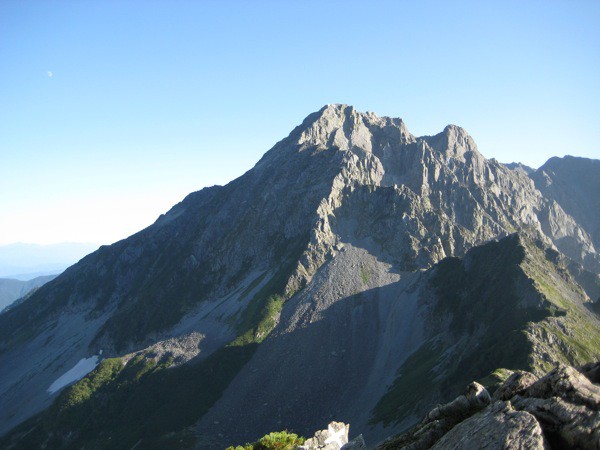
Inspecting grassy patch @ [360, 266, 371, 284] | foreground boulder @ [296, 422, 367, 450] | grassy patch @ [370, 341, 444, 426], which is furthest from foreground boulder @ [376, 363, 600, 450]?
grassy patch @ [360, 266, 371, 284]

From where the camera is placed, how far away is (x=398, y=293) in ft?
482

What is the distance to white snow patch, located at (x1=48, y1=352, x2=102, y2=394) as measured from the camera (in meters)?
165

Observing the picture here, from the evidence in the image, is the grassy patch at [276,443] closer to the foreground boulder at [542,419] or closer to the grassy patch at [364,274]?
the foreground boulder at [542,419]

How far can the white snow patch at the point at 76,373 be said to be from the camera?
164700 millimetres

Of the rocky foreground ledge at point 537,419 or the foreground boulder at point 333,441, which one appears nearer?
the rocky foreground ledge at point 537,419

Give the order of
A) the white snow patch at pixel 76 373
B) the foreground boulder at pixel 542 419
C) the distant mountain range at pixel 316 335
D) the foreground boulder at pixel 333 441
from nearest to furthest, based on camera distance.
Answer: the foreground boulder at pixel 542 419 < the foreground boulder at pixel 333 441 < the distant mountain range at pixel 316 335 < the white snow patch at pixel 76 373

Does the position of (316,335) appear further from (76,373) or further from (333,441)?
(76,373)

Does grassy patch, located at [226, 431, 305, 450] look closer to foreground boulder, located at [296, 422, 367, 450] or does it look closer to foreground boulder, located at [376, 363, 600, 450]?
foreground boulder, located at [296, 422, 367, 450]

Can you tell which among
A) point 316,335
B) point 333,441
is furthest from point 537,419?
point 316,335

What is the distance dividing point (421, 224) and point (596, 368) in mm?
159292

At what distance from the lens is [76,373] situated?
171 m

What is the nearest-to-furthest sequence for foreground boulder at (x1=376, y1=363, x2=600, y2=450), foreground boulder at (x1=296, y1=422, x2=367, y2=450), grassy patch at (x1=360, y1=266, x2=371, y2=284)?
foreground boulder at (x1=376, y1=363, x2=600, y2=450) < foreground boulder at (x1=296, y1=422, x2=367, y2=450) < grassy patch at (x1=360, y1=266, x2=371, y2=284)

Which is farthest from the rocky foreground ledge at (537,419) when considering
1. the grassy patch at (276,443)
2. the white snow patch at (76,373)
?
the white snow patch at (76,373)

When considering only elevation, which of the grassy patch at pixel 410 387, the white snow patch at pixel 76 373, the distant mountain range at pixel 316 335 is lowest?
the grassy patch at pixel 410 387
